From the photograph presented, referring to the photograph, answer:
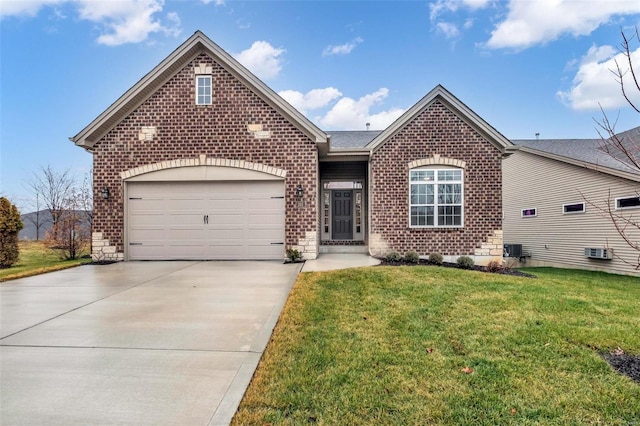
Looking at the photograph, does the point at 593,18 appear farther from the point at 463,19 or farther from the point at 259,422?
the point at 259,422

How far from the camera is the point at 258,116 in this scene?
9.79 meters

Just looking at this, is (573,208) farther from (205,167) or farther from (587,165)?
(205,167)

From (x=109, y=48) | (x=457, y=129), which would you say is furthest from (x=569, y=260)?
(x=109, y=48)

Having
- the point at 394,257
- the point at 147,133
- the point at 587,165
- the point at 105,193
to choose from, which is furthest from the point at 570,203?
the point at 105,193

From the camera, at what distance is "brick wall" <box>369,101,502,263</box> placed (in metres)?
10.5

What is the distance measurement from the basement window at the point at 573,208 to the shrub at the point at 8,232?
67.0ft

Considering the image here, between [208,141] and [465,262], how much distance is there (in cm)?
870

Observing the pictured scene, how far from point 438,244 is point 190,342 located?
8.82 metres

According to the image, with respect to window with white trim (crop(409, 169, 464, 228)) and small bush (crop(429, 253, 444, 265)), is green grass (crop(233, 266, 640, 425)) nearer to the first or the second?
small bush (crop(429, 253, 444, 265))

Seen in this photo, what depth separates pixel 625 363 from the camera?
324 centimetres

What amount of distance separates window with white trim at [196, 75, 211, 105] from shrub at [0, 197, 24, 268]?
6.79 m

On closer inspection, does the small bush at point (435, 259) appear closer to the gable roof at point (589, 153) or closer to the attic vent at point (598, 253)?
the gable roof at point (589, 153)

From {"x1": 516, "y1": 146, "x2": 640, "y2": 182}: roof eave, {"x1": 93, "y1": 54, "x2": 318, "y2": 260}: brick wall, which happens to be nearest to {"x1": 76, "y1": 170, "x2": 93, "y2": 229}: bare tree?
{"x1": 93, "y1": 54, "x2": 318, "y2": 260}: brick wall

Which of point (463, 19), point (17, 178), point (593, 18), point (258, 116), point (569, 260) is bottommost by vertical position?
point (569, 260)
